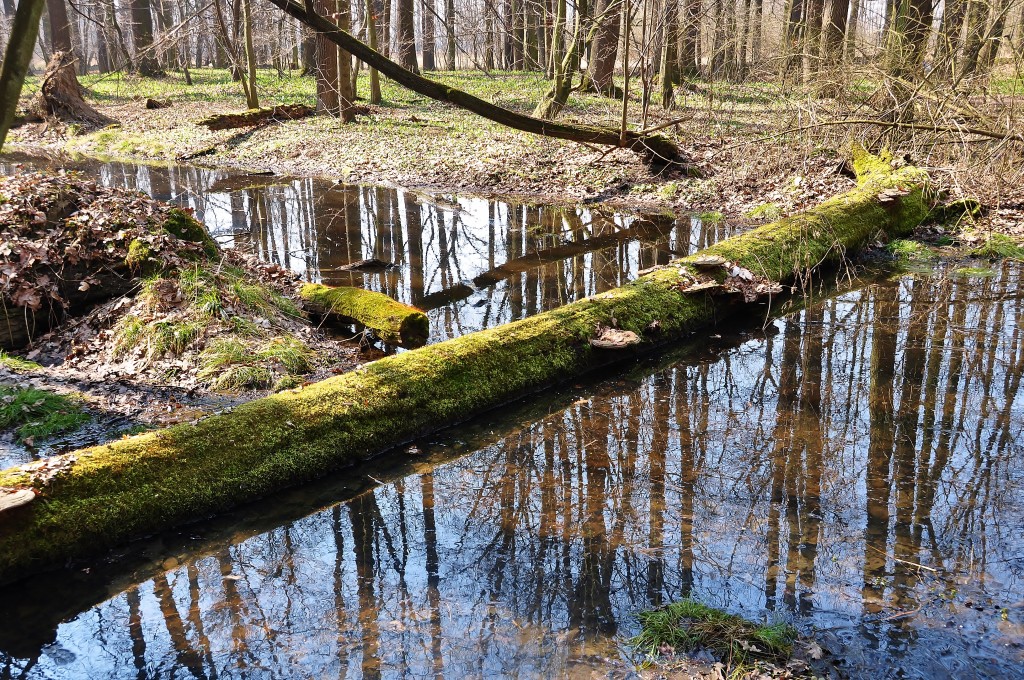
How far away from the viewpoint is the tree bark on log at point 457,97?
7109 millimetres

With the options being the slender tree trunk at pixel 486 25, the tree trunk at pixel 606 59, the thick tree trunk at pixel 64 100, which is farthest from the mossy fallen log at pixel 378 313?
the thick tree trunk at pixel 64 100

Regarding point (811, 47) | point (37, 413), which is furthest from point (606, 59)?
point (37, 413)

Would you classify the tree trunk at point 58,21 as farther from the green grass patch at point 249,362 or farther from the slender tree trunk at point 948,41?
the slender tree trunk at point 948,41

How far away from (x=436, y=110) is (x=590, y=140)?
41.8 ft

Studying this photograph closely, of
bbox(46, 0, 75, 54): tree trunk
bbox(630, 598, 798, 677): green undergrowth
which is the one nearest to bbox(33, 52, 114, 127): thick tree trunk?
bbox(46, 0, 75, 54): tree trunk

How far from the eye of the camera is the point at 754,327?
7848 mm

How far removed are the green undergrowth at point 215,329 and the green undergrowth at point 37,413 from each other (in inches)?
31.2

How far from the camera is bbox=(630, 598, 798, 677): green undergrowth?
3381 millimetres

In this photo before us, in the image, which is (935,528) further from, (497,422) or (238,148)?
(238,148)

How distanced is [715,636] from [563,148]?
13871mm

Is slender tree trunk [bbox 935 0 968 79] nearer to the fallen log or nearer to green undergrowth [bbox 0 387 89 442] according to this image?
green undergrowth [bbox 0 387 89 442]

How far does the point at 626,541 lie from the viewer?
4.28 m

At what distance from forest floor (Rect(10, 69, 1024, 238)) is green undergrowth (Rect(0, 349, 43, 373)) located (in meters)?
2.67

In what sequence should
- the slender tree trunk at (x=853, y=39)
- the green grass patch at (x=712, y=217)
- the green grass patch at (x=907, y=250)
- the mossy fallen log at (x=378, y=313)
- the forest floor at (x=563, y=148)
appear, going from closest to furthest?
the mossy fallen log at (x=378, y=313) → the slender tree trunk at (x=853, y=39) → the green grass patch at (x=907, y=250) → the forest floor at (x=563, y=148) → the green grass patch at (x=712, y=217)
